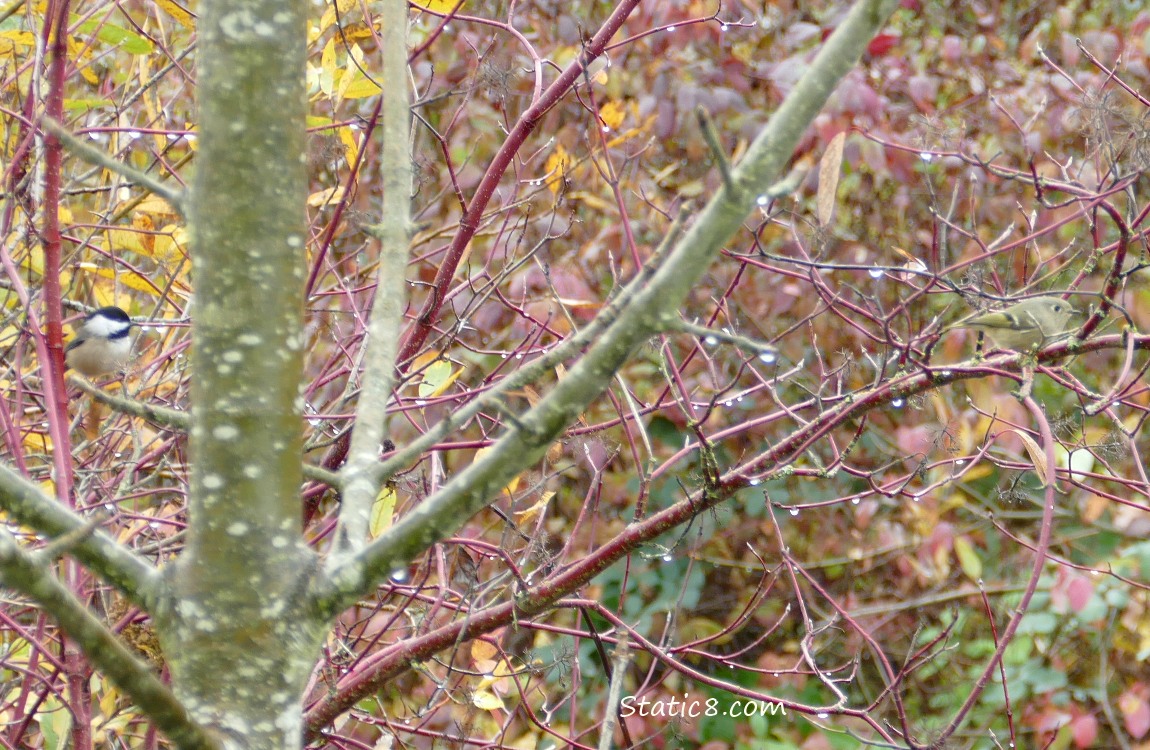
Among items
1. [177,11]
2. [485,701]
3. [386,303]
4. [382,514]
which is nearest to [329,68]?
[177,11]

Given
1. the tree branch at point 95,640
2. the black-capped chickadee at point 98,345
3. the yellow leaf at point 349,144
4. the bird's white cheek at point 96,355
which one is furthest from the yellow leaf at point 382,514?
the bird's white cheek at point 96,355

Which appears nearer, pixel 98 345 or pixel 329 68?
pixel 329 68

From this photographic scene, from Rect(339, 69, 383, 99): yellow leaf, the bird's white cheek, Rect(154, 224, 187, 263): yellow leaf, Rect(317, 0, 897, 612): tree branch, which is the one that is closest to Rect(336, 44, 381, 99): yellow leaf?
Rect(339, 69, 383, 99): yellow leaf

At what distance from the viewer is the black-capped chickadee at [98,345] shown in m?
3.26

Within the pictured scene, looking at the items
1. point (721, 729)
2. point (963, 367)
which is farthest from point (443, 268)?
point (721, 729)

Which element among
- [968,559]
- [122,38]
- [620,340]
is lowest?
[968,559]

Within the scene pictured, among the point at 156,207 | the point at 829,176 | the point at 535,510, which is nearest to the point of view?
the point at 829,176

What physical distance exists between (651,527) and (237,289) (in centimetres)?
87

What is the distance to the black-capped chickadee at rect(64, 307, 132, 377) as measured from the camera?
3262 mm

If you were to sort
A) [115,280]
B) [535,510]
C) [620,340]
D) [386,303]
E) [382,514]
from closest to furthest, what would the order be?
[620,340] → [386,303] → [382,514] → [535,510] → [115,280]

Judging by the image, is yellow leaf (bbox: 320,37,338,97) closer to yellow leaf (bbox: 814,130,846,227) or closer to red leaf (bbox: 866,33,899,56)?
yellow leaf (bbox: 814,130,846,227)

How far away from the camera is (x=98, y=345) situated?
353 centimetres

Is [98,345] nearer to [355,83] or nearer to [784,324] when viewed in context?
[355,83]

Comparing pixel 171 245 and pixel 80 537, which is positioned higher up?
pixel 171 245
